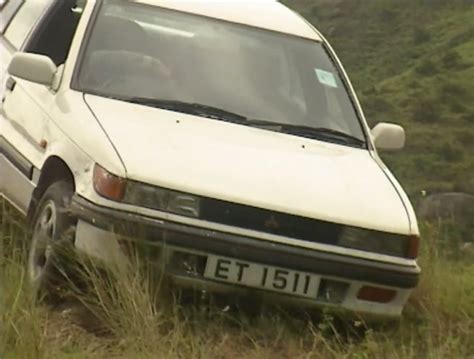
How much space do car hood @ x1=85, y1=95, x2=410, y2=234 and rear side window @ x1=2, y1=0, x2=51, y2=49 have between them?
1.70 metres

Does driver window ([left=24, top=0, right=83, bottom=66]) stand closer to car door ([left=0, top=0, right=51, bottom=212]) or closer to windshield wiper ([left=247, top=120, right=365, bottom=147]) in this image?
car door ([left=0, top=0, right=51, bottom=212])

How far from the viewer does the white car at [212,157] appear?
4.77 meters

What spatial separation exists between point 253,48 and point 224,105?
686 mm

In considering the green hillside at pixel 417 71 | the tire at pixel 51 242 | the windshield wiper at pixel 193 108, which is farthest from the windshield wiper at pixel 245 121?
the green hillside at pixel 417 71

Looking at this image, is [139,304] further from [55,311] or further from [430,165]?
[430,165]

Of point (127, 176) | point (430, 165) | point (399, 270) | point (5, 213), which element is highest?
point (127, 176)

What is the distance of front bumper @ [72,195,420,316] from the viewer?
15.4ft

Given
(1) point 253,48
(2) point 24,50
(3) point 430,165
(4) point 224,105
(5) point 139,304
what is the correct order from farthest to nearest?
(3) point 430,165, (2) point 24,50, (1) point 253,48, (4) point 224,105, (5) point 139,304

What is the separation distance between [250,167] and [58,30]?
242cm

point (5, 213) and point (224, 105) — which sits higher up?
point (224, 105)

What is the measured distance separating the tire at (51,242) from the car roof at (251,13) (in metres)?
1.57

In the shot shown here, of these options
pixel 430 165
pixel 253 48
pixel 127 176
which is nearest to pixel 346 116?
pixel 253 48

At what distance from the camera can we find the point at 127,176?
4.77 metres

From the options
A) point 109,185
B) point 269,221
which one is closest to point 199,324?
point 269,221
